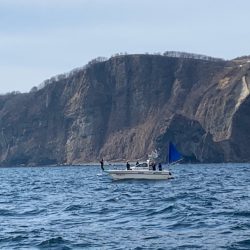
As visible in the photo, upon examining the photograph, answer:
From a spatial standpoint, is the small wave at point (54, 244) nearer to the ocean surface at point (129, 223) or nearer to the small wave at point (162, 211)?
the ocean surface at point (129, 223)

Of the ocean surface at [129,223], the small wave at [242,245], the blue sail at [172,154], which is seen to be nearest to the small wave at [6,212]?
the ocean surface at [129,223]

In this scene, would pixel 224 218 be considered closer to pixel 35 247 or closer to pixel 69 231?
pixel 69 231

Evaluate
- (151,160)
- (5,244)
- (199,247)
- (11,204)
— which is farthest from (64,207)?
(151,160)

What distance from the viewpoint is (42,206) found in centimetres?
4175

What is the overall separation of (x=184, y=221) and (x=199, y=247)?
22.9 feet

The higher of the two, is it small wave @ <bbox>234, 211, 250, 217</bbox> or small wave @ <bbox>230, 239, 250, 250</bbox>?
small wave @ <bbox>234, 211, 250, 217</bbox>

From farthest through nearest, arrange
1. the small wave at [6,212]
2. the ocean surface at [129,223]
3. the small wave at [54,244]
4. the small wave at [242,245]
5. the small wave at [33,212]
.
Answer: the small wave at [6,212] < the small wave at [33,212] < the ocean surface at [129,223] < the small wave at [54,244] < the small wave at [242,245]

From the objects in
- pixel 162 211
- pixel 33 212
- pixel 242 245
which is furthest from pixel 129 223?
pixel 33 212

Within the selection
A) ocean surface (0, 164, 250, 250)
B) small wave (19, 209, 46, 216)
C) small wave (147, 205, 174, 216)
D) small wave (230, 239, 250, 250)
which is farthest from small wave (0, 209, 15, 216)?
small wave (230, 239, 250, 250)

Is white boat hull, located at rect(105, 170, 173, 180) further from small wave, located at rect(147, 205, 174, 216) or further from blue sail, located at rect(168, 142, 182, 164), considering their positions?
small wave, located at rect(147, 205, 174, 216)

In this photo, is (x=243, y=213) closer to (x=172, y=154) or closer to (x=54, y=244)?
(x=54, y=244)

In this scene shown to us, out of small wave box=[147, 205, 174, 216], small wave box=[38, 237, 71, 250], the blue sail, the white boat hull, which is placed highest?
the blue sail

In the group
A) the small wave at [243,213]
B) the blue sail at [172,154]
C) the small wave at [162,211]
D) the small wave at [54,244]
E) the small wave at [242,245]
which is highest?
the blue sail at [172,154]

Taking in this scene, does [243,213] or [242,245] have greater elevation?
[243,213]
